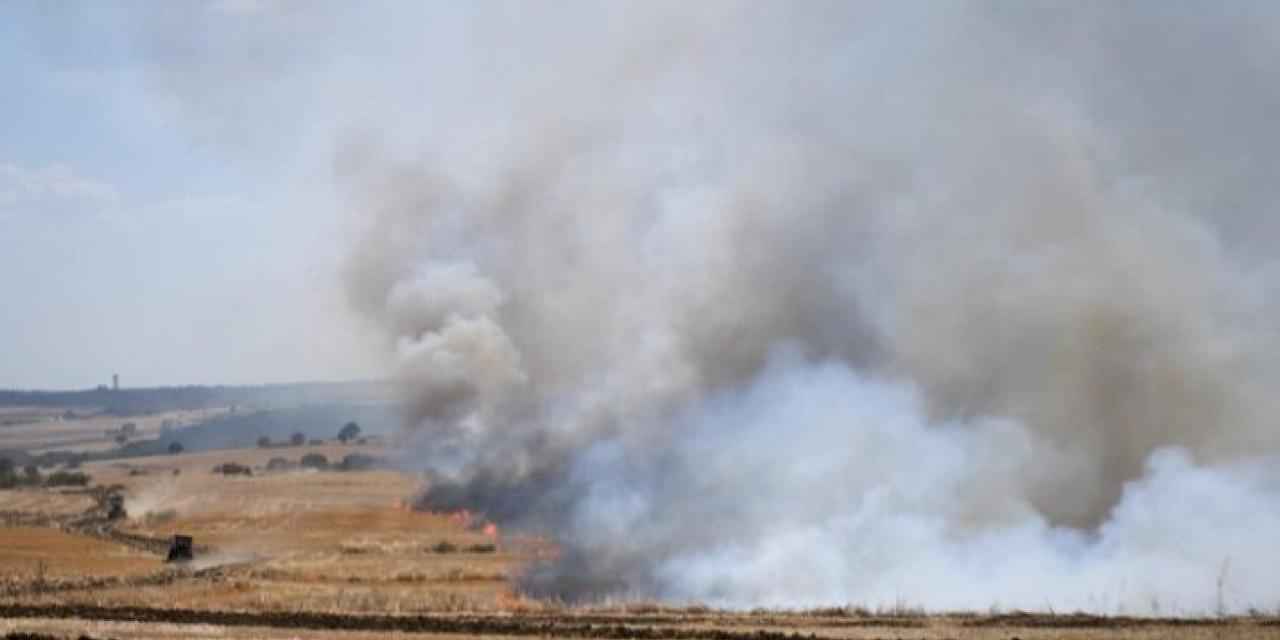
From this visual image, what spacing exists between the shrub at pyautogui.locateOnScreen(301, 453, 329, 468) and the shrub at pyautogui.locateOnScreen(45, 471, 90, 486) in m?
22.2

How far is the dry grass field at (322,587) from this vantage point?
41.6m

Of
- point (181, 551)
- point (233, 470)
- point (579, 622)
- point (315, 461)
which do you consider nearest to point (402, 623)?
point (579, 622)

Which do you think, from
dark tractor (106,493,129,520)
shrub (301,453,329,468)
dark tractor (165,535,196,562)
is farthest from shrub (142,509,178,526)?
shrub (301,453,329,468)

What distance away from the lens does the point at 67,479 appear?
5492 inches

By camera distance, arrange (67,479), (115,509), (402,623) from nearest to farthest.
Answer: (402,623) → (115,509) → (67,479)

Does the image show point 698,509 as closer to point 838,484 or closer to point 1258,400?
point 838,484

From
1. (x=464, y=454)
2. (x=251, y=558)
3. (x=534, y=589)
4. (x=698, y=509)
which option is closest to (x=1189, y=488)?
(x=698, y=509)

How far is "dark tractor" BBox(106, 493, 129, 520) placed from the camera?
100 meters

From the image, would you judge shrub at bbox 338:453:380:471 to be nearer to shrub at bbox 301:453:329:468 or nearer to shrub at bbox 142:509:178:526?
shrub at bbox 301:453:329:468

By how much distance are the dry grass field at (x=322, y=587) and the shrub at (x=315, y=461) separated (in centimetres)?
3831

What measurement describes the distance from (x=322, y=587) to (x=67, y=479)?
3557 inches

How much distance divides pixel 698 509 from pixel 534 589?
261 inches

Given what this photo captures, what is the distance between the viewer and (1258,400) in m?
58.3

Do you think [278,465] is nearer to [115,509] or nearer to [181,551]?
[115,509]
